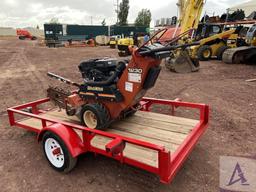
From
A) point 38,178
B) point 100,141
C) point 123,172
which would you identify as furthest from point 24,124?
point 123,172

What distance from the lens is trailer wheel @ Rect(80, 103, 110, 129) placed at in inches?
125

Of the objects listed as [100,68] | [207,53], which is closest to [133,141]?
[100,68]

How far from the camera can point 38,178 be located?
289cm

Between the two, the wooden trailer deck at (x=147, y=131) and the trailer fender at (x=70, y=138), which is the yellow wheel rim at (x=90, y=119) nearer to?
the wooden trailer deck at (x=147, y=131)

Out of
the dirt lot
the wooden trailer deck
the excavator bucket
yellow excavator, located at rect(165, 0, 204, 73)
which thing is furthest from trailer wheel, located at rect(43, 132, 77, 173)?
the excavator bucket

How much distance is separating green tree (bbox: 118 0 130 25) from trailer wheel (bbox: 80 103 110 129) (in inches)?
2036

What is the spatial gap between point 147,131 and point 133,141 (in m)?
1.02

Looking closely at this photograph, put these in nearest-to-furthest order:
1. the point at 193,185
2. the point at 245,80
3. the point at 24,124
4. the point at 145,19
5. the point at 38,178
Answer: the point at 193,185
the point at 38,178
the point at 24,124
the point at 245,80
the point at 145,19

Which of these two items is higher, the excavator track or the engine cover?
the engine cover

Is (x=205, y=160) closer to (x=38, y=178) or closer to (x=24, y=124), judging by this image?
(x=38, y=178)

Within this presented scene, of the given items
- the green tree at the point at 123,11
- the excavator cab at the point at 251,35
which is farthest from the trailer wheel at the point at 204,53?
the green tree at the point at 123,11

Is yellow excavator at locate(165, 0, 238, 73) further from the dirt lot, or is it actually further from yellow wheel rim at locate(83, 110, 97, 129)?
yellow wheel rim at locate(83, 110, 97, 129)

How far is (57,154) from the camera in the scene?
118 inches

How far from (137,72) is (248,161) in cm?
191
